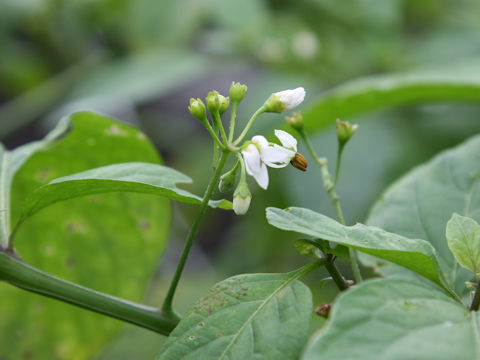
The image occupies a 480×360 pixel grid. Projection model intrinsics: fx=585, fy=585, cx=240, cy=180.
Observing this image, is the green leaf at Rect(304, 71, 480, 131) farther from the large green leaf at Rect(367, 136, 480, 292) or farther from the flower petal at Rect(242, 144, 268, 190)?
the flower petal at Rect(242, 144, 268, 190)

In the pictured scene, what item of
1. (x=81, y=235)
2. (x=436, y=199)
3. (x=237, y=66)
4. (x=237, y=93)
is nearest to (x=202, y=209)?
(x=237, y=93)


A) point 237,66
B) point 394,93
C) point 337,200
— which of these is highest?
point 337,200

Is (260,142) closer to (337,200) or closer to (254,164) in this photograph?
(254,164)

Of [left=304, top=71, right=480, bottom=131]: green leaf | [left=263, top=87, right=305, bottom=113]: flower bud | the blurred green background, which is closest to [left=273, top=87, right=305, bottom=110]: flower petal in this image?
[left=263, top=87, right=305, bottom=113]: flower bud

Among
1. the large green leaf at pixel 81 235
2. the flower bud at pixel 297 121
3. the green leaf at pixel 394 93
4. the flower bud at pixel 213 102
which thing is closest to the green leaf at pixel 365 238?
the flower bud at pixel 213 102

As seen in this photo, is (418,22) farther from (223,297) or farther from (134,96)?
(223,297)
